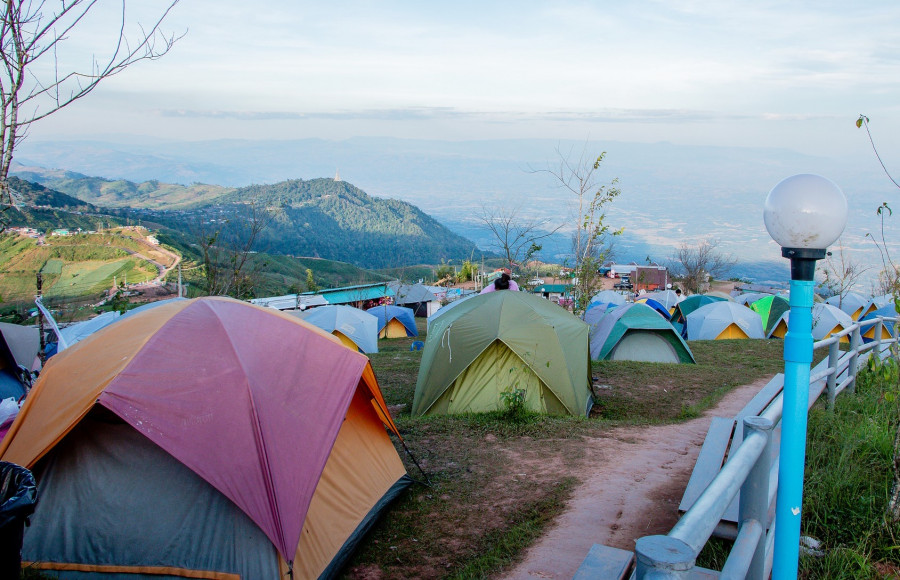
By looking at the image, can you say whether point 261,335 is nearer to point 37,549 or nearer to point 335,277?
point 37,549

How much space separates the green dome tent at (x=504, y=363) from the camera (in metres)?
8.02

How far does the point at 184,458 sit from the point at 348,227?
115153 mm

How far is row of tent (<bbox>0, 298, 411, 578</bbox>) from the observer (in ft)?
13.4

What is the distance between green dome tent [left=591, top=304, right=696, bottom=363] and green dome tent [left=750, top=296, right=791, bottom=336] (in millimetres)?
9376

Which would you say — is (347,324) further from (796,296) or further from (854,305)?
(854,305)

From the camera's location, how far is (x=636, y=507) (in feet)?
15.5

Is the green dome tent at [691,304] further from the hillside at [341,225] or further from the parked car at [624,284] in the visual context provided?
the hillside at [341,225]

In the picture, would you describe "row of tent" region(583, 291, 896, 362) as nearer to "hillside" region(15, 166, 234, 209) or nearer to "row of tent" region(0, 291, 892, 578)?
"row of tent" region(0, 291, 892, 578)

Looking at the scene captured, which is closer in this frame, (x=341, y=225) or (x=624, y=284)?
(x=624, y=284)

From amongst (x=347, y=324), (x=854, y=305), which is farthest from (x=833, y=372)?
(x=854, y=305)

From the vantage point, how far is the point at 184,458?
160 inches

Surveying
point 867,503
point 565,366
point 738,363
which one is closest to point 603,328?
point 738,363

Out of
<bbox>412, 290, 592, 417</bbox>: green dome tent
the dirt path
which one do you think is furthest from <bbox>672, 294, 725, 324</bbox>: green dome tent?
the dirt path

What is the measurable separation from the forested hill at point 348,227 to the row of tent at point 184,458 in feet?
278
